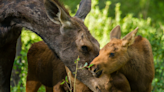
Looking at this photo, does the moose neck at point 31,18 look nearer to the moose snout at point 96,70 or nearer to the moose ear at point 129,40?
the moose snout at point 96,70

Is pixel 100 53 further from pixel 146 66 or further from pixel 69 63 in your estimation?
pixel 146 66

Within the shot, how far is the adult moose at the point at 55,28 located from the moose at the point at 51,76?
31 centimetres

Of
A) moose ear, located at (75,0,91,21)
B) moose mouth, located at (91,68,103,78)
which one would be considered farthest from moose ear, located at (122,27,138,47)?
moose ear, located at (75,0,91,21)

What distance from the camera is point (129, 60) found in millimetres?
5129

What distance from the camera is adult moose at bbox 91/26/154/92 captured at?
4758 mm

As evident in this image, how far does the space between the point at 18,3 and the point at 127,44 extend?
6.81ft

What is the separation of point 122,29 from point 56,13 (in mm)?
5794

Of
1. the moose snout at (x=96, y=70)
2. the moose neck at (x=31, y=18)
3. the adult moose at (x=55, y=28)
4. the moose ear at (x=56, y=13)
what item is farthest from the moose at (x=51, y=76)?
the moose ear at (x=56, y=13)

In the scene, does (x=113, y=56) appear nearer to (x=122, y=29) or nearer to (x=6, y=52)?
(x=6, y=52)

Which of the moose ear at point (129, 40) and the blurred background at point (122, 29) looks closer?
the moose ear at point (129, 40)

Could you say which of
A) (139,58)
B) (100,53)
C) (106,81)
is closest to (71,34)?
(100,53)

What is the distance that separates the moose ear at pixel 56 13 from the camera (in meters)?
4.53

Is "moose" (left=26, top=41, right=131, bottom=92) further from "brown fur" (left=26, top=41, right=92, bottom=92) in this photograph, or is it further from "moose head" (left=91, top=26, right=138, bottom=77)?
"moose head" (left=91, top=26, right=138, bottom=77)

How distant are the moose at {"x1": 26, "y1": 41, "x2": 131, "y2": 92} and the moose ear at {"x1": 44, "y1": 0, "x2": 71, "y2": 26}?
0.88m
